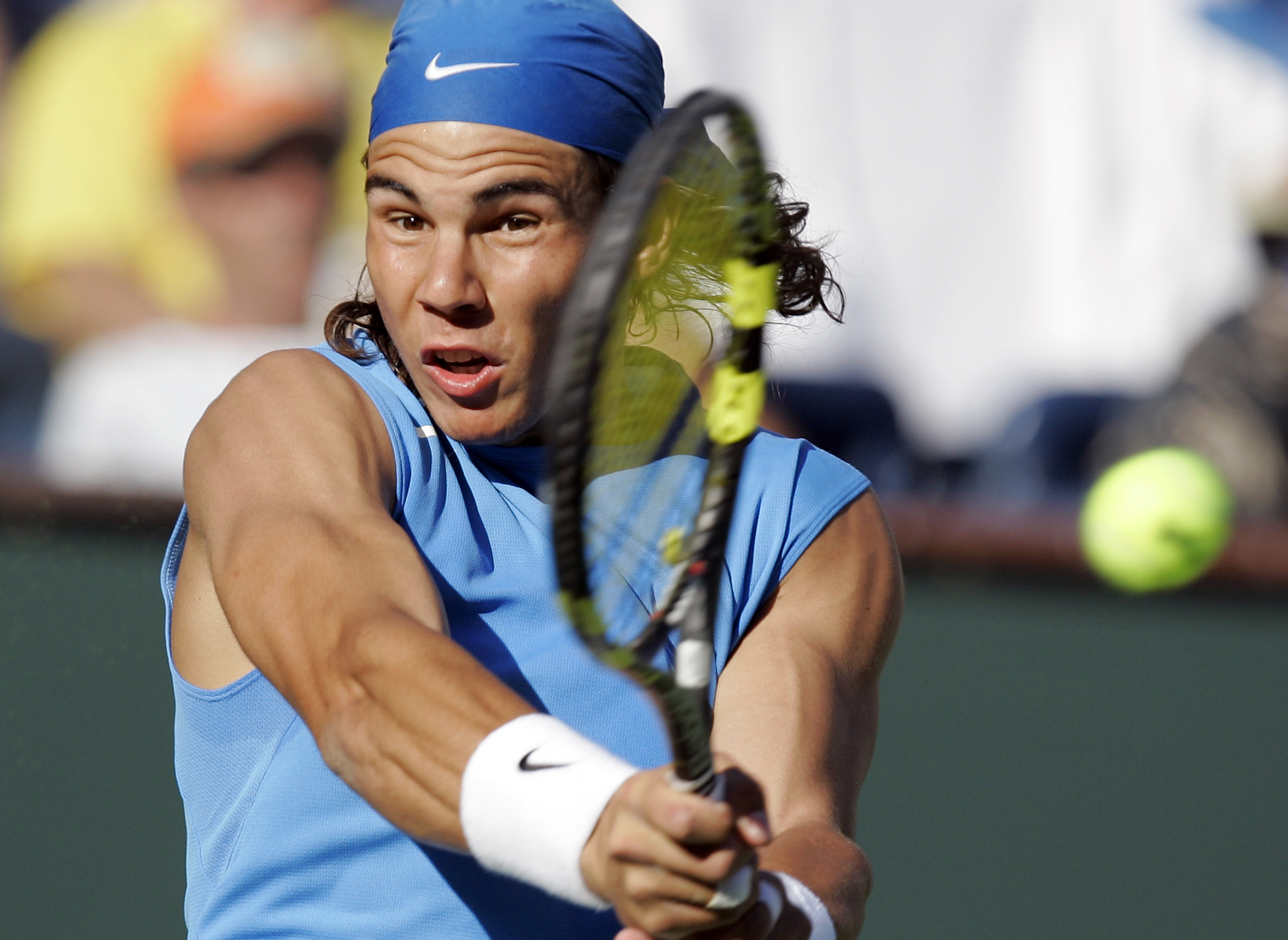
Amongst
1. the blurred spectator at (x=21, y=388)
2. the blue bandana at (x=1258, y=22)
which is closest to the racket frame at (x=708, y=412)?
the blurred spectator at (x=21, y=388)

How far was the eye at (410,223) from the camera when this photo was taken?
5.40 ft

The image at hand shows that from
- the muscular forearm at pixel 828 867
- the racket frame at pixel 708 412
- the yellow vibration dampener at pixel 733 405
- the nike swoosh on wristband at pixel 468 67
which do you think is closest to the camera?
the racket frame at pixel 708 412

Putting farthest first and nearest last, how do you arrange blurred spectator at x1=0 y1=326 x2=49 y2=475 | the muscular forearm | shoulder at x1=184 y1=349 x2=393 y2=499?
blurred spectator at x1=0 y1=326 x2=49 y2=475 → shoulder at x1=184 y1=349 x2=393 y2=499 → the muscular forearm

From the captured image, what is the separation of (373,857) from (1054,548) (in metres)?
2.29

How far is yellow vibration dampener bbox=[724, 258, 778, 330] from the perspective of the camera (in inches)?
51.9

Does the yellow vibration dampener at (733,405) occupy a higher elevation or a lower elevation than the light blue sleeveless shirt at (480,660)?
higher

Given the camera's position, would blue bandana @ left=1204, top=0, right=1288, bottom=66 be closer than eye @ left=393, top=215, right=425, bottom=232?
No

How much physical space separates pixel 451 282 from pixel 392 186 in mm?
135

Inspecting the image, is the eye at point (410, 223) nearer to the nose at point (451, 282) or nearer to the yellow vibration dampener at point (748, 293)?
the nose at point (451, 282)

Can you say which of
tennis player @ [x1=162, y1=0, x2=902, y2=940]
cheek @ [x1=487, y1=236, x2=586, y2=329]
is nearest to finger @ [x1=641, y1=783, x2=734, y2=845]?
tennis player @ [x1=162, y1=0, x2=902, y2=940]

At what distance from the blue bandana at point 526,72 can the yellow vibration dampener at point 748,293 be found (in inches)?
15.4

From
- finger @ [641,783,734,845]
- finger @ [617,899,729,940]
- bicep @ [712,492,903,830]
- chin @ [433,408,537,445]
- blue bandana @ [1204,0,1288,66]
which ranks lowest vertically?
bicep @ [712,492,903,830]

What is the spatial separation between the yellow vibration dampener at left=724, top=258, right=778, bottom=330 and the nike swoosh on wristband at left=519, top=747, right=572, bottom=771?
0.39 meters

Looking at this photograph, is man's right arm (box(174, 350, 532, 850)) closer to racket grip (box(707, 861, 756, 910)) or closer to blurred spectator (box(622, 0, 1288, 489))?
racket grip (box(707, 861, 756, 910))
